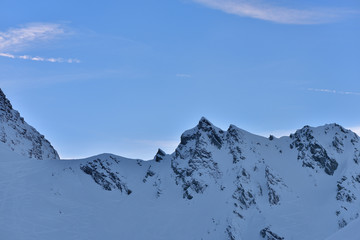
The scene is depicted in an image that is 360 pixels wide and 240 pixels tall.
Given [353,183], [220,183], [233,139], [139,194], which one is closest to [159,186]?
[139,194]

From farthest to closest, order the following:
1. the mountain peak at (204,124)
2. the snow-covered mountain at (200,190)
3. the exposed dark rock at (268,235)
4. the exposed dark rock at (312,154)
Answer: the mountain peak at (204,124) < the exposed dark rock at (312,154) < the exposed dark rock at (268,235) < the snow-covered mountain at (200,190)

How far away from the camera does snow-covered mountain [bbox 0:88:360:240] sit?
9712 cm

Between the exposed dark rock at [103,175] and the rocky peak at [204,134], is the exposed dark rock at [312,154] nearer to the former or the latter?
the rocky peak at [204,134]

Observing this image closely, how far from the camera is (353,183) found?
117188 millimetres

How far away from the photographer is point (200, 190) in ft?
369

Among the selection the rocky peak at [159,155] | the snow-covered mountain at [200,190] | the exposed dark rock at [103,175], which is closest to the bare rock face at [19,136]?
the snow-covered mountain at [200,190]

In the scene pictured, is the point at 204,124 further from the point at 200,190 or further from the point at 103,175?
the point at 103,175

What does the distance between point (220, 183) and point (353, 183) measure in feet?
109

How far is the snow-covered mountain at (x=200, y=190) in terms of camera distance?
9712cm

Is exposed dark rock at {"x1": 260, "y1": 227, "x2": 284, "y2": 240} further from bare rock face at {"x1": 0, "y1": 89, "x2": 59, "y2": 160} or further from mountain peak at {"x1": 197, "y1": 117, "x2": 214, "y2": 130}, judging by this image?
bare rock face at {"x1": 0, "y1": 89, "x2": 59, "y2": 160}

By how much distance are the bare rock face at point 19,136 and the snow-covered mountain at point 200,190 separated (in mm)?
1295

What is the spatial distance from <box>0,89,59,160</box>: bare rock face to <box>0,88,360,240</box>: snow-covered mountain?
1.30 meters

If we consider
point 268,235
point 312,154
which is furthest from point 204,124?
point 268,235

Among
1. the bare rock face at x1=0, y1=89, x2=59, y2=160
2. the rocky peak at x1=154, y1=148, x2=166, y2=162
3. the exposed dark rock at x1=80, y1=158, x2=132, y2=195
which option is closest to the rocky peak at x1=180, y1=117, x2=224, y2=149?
the rocky peak at x1=154, y1=148, x2=166, y2=162
